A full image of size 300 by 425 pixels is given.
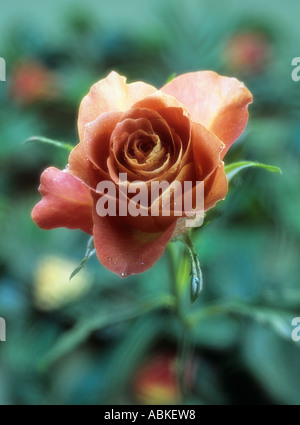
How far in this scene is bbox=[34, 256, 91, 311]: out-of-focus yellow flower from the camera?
85cm

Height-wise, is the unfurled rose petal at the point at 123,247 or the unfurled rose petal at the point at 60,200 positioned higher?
the unfurled rose petal at the point at 60,200

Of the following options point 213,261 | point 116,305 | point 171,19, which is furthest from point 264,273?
point 171,19

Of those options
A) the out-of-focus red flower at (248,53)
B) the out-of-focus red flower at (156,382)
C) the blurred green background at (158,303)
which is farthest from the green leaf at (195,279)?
the out-of-focus red flower at (248,53)

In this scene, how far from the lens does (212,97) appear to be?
0.43 m

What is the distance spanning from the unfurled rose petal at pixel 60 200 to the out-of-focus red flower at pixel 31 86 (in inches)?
33.4

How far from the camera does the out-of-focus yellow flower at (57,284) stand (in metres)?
0.85

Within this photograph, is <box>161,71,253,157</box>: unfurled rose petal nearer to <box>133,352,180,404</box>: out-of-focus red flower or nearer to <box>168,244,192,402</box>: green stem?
<box>168,244,192,402</box>: green stem

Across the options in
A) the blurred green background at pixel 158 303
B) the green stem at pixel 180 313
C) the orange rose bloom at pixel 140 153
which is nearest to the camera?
the orange rose bloom at pixel 140 153

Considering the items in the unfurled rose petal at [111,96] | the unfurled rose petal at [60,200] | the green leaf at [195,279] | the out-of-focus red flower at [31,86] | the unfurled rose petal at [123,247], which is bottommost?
the green leaf at [195,279]

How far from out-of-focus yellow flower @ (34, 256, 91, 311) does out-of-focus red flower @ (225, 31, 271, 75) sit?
571 mm

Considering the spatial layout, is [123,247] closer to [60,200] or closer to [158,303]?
[60,200]

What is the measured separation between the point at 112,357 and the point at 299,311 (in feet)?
0.89

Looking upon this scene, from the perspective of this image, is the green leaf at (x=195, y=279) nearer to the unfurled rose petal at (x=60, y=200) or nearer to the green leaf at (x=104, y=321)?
the unfurled rose petal at (x=60, y=200)

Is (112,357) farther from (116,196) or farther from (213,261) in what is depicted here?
(116,196)
